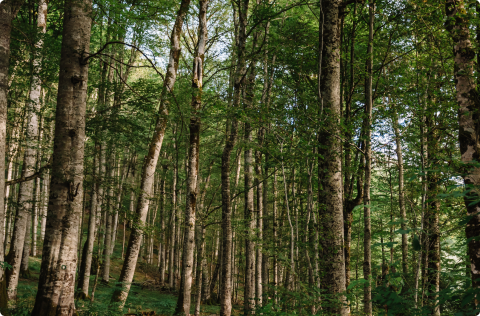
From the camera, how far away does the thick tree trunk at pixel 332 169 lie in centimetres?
522

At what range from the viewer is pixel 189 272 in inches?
328

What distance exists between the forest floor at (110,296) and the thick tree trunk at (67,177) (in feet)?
5.48

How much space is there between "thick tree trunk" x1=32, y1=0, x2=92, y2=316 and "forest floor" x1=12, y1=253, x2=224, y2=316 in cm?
167

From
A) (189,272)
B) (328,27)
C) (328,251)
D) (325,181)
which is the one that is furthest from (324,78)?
(189,272)

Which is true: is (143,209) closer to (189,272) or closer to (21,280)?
(189,272)

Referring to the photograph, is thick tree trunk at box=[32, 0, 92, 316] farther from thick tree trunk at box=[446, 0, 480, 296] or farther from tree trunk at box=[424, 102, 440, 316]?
thick tree trunk at box=[446, 0, 480, 296]

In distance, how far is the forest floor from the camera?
19.4 ft

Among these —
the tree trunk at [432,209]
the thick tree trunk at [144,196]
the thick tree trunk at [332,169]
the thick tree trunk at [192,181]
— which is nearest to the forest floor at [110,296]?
the thick tree trunk at [144,196]

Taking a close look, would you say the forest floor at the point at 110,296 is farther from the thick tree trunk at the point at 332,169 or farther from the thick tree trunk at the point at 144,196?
the thick tree trunk at the point at 332,169

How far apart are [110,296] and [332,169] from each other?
1094cm

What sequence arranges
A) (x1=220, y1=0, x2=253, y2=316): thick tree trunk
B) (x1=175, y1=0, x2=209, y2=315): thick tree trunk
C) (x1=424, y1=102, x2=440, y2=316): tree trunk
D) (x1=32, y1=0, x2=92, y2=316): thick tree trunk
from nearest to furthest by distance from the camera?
(x1=32, y1=0, x2=92, y2=316): thick tree trunk, (x1=424, y1=102, x2=440, y2=316): tree trunk, (x1=175, y1=0, x2=209, y2=315): thick tree trunk, (x1=220, y1=0, x2=253, y2=316): thick tree trunk

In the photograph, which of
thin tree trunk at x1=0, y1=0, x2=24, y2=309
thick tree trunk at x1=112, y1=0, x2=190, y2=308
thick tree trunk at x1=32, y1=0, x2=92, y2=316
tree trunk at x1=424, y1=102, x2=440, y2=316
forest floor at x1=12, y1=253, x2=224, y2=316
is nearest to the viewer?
thick tree trunk at x1=32, y1=0, x2=92, y2=316

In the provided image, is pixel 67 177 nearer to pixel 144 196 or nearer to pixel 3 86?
pixel 3 86

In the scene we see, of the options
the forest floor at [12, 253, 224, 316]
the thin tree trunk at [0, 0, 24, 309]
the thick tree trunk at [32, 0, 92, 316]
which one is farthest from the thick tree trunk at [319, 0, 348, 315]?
the thin tree trunk at [0, 0, 24, 309]
